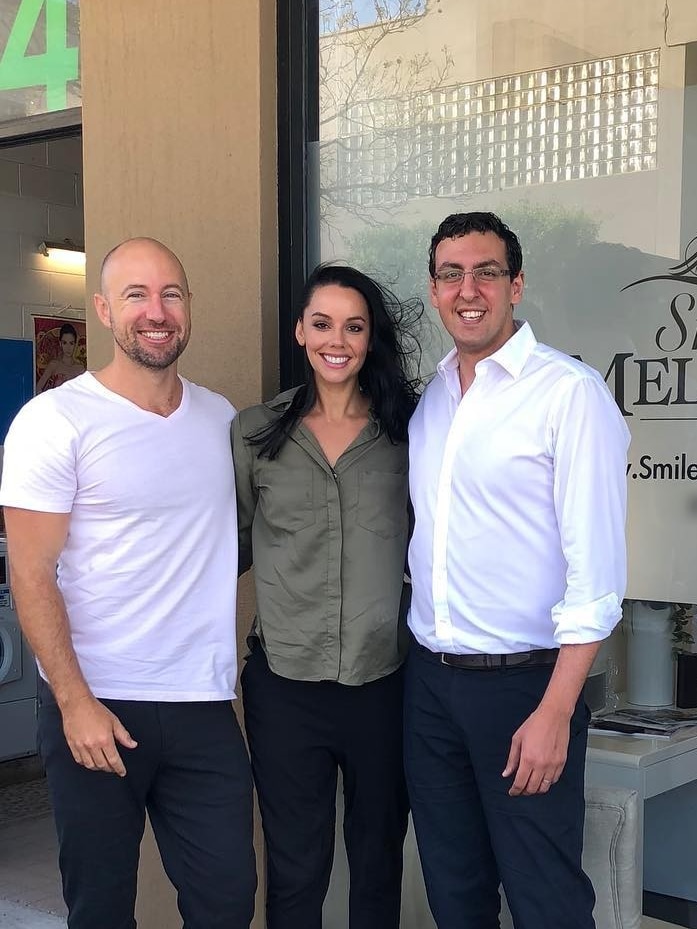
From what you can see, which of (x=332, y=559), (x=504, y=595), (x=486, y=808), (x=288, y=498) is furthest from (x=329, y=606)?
(x=486, y=808)

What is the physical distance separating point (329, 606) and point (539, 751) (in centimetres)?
56

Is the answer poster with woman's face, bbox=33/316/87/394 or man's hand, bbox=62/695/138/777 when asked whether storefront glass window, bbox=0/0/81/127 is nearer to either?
man's hand, bbox=62/695/138/777

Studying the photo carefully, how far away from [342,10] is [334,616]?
178cm

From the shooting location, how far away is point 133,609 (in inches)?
92.0

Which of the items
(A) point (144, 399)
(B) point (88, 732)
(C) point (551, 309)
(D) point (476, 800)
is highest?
(C) point (551, 309)

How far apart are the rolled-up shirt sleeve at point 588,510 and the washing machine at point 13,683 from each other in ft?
13.4

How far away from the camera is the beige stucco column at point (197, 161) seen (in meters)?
3.15

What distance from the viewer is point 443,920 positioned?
2328 mm

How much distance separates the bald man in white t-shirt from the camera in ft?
7.35

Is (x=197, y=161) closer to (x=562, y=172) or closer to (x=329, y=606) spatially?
(x=562, y=172)

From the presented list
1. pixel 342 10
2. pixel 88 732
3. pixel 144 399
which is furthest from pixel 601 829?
pixel 342 10

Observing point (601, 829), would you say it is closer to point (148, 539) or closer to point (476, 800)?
point (476, 800)

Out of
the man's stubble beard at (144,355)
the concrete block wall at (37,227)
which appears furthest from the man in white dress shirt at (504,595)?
the concrete block wall at (37,227)

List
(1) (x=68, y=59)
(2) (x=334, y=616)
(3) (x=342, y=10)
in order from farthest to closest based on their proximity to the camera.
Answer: (1) (x=68, y=59)
(3) (x=342, y=10)
(2) (x=334, y=616)
